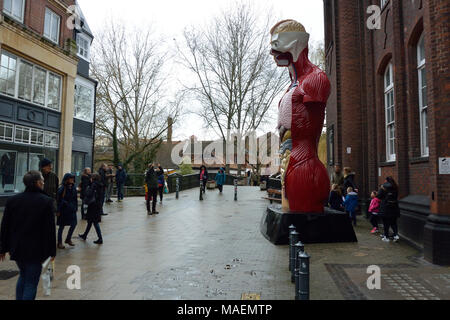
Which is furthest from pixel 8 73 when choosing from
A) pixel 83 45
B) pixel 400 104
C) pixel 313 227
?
pixel 400 104

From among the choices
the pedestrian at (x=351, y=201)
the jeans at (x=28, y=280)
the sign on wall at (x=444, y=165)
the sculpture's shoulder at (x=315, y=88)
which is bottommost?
the jeans at (x=28, y=280)

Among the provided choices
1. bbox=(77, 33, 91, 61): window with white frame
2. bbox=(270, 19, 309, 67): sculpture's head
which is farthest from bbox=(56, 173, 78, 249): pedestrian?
bbox=(77, 33, 91, 61): window with white frame

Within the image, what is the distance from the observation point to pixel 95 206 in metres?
8.51

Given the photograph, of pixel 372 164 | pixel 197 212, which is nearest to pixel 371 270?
pixel 372 164

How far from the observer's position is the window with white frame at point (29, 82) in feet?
47.9

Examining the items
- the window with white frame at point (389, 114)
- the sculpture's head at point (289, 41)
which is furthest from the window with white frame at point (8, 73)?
the window with white frame at point (389, 114)

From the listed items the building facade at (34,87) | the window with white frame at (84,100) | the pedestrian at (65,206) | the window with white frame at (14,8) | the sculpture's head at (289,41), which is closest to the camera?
the pedestrian at (65,206)

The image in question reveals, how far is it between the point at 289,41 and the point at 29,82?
12.7 m

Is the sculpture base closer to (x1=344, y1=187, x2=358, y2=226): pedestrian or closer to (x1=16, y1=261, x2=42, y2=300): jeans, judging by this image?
(x1=344, y1=187, x2=358, y2=226): pedestrian

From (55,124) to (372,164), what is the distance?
50.1 feet

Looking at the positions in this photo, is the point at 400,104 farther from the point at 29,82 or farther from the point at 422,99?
the point at 29,82

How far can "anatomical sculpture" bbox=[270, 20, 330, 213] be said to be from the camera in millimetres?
8734

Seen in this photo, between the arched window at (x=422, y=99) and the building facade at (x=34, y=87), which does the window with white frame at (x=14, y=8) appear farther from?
the arched window at (x=422, y=99)

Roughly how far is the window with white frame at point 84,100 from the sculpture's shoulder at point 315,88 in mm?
16906
